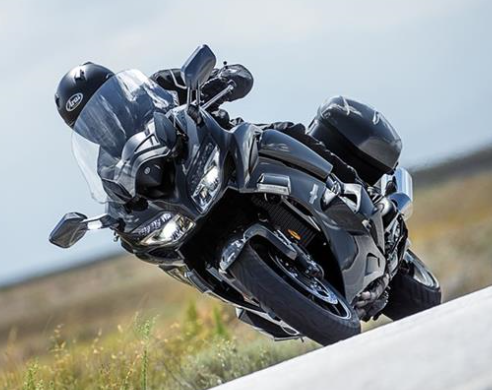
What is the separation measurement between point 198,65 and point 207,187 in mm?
617

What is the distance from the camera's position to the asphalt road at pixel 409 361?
7.02ft

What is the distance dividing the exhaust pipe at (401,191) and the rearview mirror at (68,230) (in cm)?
210

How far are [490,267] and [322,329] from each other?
11985 millimetres

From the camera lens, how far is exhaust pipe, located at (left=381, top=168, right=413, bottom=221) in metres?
6.73

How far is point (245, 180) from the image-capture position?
17.7 feet

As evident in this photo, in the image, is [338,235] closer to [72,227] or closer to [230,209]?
[230,209]

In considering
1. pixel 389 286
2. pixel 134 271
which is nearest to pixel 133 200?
pixel 389 286

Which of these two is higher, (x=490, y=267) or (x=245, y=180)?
(x=245, y=180)

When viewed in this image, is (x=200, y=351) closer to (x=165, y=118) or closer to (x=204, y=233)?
(x=204, y=233)

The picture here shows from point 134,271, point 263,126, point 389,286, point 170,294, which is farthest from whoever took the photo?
point 134,271

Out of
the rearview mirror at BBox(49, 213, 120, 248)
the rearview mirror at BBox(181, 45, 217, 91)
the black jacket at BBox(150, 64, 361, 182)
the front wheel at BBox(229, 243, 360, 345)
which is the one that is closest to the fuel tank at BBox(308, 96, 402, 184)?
the black jacket at BBox(150, 64, 361, 182)

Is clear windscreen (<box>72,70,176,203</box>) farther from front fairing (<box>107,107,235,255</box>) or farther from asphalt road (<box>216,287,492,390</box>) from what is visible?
asphalt road (<box>216,287,492,390</box>)

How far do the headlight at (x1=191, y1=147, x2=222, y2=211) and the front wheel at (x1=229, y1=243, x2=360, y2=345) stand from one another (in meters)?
0.29

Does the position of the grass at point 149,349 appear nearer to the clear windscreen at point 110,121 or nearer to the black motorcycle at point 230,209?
the black motorcycle at point 230,209
